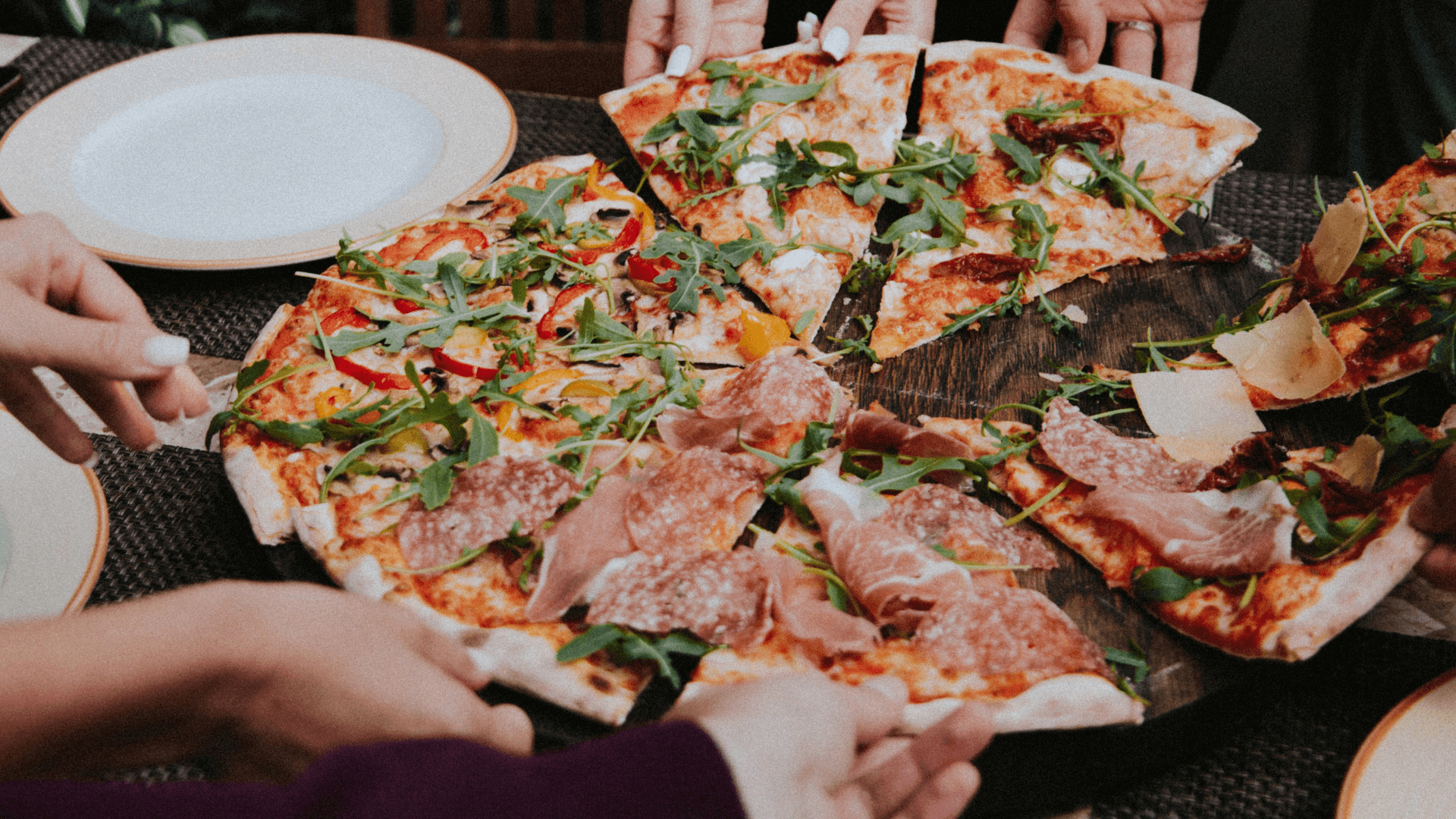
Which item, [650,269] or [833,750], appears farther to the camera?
[650,269]

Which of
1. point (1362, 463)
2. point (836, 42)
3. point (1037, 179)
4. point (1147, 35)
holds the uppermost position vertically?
point (1147, 35)

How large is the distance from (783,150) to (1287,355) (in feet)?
4.87

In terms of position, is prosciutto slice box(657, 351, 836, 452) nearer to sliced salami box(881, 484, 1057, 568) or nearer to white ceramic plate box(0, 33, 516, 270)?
sliced salami box(881, 484, 1057, 568)

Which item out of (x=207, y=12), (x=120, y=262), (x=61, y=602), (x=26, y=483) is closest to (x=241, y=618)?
(x=61, y=602)

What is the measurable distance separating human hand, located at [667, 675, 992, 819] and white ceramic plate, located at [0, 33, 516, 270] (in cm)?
194

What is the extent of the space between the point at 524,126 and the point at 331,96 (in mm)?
666

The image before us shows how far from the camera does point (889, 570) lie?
1.57 m

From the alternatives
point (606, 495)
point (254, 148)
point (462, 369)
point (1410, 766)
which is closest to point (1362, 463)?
point (1410, 766)

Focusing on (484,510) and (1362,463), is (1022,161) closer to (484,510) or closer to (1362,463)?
(1362,463)

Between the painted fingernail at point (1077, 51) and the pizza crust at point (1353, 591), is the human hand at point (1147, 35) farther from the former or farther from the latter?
the pizza crust at point (1353, 591)

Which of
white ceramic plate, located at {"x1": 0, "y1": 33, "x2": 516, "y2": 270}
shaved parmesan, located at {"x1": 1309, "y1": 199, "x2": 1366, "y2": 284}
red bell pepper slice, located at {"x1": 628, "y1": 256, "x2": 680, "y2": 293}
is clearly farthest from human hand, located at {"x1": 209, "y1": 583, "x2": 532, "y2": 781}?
shaved parmesan, located at {"x1": 1309, "y1": 199, "x2": 1366, "y2": 284}

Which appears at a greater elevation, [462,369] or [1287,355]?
[1287,355]

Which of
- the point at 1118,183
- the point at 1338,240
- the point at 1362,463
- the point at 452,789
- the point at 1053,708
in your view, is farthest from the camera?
the point at 1118,183

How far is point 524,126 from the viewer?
321 centimetres
